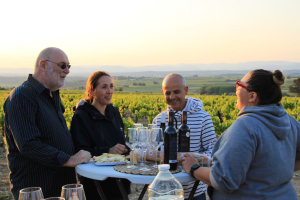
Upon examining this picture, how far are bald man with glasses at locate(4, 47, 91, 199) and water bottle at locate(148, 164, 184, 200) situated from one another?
1.27 m

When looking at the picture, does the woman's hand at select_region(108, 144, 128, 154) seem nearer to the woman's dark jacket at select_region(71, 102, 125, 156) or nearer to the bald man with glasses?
the woman's dark jacket at select_region(71, 102, 125, 156)

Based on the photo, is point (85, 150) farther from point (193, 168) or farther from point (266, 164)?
point (266, 164)

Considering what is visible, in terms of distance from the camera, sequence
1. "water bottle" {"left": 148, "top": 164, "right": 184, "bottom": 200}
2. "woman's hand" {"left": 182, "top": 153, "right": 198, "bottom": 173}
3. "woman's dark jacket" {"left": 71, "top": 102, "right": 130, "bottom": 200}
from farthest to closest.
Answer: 1. "woman's dark jacket" {"left": 71, "top": 102, "right": 130, "bottom": 200}
2. "woman's hand" {"left": 182, "top": 153, "right": 198, "bottom": 173}
3. "water bottle" {"left": 148, "top": 164, "right": 184, "bottom": 200}

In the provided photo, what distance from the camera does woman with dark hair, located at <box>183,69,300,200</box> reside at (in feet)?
6.64

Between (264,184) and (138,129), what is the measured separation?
113 cm

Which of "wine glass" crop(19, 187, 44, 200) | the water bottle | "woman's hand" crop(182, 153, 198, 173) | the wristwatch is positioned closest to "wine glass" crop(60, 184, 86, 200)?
"wine glass" crop(19, 187, 44, 200)

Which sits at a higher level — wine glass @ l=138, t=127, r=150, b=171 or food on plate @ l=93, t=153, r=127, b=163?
wine glass @ l=138, t=127, r=150, b=171

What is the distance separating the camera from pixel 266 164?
2.09m

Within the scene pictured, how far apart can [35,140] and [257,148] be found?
5.81 feet

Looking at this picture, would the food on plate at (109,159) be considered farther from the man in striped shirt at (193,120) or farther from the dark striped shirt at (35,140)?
the man in striped shirt at (193,120)

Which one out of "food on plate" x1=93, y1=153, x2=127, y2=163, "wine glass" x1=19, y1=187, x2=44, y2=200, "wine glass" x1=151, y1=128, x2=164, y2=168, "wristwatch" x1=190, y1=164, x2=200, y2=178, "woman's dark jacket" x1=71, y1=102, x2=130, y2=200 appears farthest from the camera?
"woman's dark jacket" x1=71, y1=102, x2=130, y2=200

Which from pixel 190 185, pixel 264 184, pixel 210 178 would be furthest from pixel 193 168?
pixel 190 185

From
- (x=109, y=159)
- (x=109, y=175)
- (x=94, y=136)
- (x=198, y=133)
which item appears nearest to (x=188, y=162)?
(x=109, y=175)

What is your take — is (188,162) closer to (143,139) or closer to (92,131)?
(143,139)
